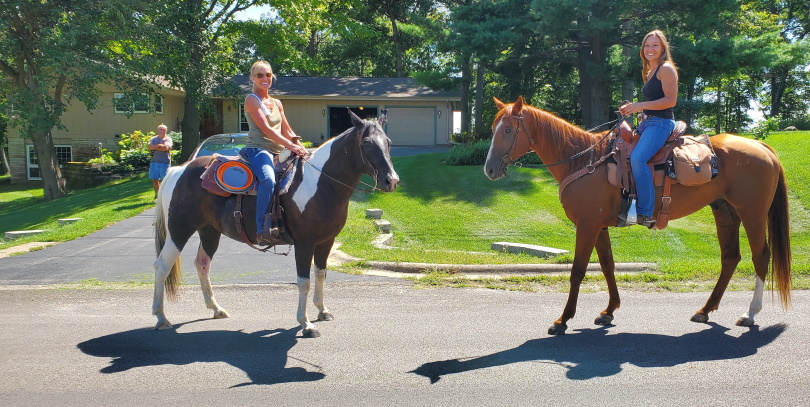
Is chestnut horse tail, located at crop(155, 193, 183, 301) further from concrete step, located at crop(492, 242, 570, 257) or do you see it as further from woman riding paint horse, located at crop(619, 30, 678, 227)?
concrete step, located at crop(492, 242, 570, 257)

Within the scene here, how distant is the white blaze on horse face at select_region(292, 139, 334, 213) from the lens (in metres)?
6.55

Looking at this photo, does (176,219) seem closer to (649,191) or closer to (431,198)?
(649,191)

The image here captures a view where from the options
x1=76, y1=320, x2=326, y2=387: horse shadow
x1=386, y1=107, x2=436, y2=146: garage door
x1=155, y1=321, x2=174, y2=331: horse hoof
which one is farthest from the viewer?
x1=386, y1=107, x2=436, y2=146: garage door

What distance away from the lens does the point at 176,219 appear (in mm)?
6941

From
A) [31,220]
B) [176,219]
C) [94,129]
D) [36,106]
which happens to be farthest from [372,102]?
[176,219]

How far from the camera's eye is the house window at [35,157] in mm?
32438

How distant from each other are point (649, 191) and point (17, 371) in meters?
5.94

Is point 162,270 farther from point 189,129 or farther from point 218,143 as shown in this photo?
point 189,129

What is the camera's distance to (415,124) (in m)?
35.0

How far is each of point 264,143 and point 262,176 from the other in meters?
0.43

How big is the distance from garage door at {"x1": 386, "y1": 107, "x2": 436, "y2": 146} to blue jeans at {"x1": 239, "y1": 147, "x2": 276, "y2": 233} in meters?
28.3

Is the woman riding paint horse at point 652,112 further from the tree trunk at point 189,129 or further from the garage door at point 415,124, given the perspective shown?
the garage door at point 415,124

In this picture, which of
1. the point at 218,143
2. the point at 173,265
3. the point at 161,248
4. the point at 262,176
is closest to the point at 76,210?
the point at 218,143

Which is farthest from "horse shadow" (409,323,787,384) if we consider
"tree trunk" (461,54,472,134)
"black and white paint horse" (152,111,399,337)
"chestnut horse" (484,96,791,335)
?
"tree trunk" (461,54,472,134)
